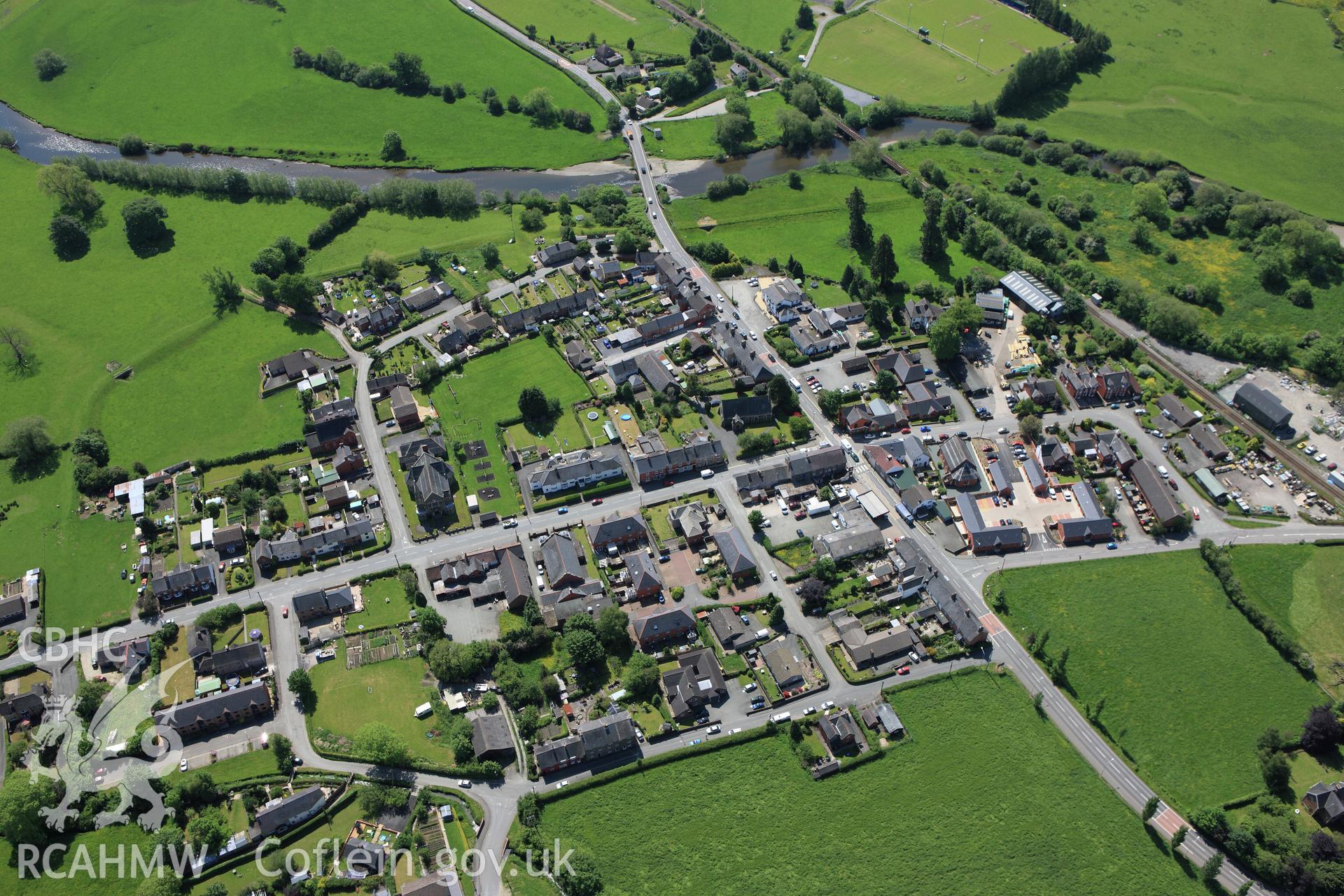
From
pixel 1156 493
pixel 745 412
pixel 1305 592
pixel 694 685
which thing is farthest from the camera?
pixel 745 412

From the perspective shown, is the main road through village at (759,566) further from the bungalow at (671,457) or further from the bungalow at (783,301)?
the bungalow at (783,301)

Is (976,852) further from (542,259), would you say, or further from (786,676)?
(542,259)

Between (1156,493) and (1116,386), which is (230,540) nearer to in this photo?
(1156,493)

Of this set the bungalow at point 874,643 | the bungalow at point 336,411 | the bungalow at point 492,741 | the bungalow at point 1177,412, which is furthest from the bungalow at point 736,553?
the bungalow at point 1177,412

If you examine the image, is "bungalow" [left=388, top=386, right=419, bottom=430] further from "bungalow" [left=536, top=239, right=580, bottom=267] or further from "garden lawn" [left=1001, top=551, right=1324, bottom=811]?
"garden lawn" [left=1001, top=551, right=1324, bottom=811]

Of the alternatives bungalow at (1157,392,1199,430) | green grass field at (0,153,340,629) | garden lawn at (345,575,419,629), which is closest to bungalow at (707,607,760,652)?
garden lawn at (345,575,419,629)

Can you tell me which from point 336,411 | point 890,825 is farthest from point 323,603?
point 890,825

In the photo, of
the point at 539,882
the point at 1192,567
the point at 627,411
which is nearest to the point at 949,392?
the point at 1192,567
